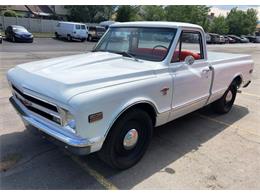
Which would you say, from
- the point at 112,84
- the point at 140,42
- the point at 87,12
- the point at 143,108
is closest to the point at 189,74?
the point at 140,42

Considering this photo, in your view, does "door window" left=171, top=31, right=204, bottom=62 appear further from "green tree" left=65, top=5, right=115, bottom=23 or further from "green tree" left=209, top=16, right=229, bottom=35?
"green tree" left=209, top=16, right=229, bottom=35

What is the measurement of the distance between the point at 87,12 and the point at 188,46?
48.3 metres

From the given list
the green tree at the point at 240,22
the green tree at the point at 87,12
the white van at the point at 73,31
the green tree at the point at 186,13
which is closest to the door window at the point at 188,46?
the white van at the point at 73,31

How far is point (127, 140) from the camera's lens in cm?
338

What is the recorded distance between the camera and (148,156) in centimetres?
384

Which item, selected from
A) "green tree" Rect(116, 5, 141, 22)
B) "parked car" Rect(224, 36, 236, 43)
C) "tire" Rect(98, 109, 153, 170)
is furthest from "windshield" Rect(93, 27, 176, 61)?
"parked car" Rect(224, 36, 236, 43)

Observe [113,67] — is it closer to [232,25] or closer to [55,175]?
[55,175]

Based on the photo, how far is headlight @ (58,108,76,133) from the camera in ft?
8.89

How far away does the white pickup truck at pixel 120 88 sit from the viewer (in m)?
2.79

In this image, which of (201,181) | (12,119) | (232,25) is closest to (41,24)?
(12,119)

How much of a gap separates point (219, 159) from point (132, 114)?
1.62 m

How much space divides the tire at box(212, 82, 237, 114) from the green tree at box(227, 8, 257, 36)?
6975cm

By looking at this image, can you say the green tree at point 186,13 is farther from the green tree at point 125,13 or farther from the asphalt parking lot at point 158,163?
the asphalt parking lot at point 158,163

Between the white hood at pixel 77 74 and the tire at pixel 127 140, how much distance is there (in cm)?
49
